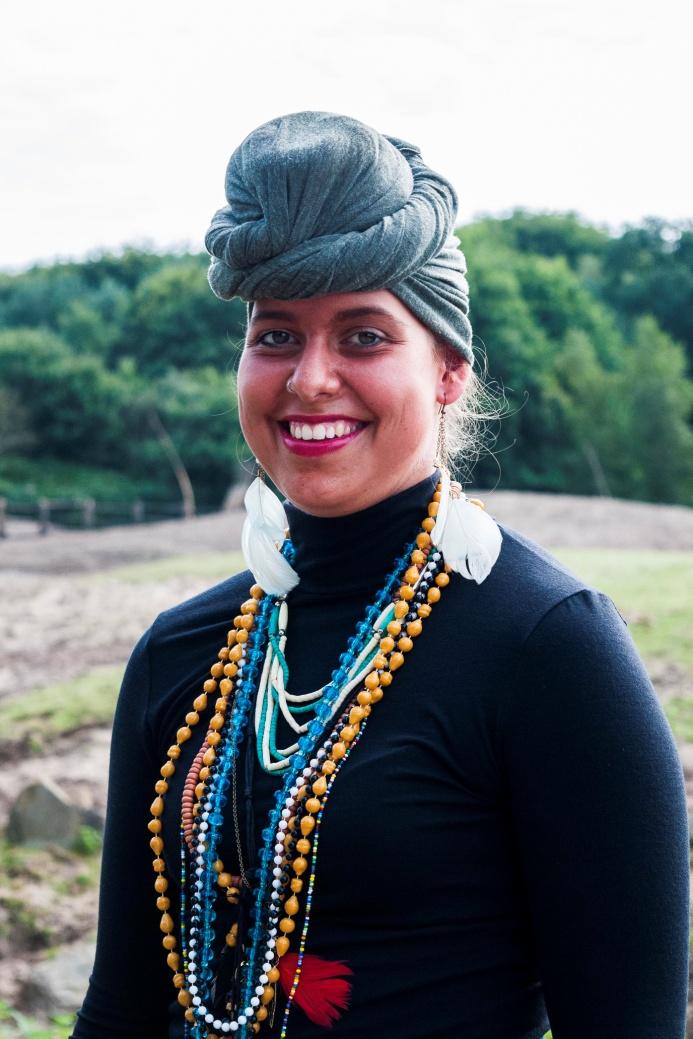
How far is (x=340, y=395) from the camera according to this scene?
1.63 m

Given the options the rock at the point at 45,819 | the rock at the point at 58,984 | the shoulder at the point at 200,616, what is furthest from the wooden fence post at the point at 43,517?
the shoulder at the point at 200,616

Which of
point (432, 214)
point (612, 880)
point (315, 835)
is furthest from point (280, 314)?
point (612, 880)

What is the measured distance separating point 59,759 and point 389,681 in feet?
18.5

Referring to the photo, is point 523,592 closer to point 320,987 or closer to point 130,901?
point 320,987

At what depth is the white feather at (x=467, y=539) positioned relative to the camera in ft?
5.36

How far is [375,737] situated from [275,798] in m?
0.18

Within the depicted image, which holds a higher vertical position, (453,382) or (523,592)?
(453,382)

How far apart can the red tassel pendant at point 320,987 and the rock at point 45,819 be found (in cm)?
445

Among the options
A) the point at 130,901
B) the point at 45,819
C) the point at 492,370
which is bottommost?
the point at 492,370

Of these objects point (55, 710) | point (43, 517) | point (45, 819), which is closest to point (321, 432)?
point (45, 819)

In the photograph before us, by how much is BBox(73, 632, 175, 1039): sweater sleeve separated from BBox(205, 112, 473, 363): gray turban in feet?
2.23

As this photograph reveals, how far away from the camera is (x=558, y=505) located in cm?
1705

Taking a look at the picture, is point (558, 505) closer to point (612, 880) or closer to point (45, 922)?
point (45, 922)

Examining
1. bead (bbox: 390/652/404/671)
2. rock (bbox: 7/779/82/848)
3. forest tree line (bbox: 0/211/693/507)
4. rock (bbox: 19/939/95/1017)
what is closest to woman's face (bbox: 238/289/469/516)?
bead (bbox: 390/652/404/671)
